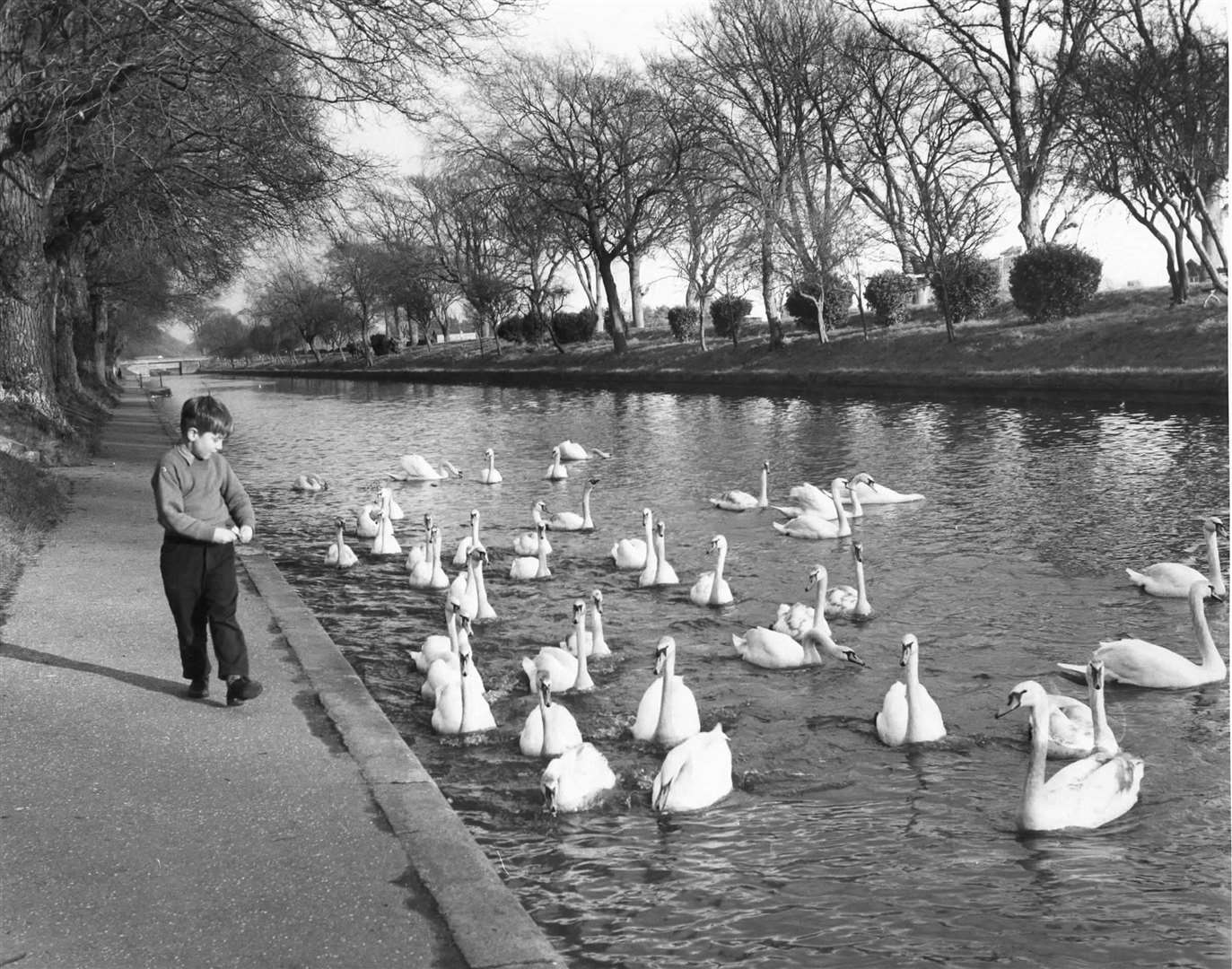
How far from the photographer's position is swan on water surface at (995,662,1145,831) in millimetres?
5562

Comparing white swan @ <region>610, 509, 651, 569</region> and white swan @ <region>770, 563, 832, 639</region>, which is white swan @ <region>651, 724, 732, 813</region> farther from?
white swan @ <region>610, 509, 651, 569</region>

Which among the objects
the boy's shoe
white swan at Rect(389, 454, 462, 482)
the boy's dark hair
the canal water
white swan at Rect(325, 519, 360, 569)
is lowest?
the canal water

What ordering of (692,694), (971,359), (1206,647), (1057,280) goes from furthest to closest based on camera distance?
(1057,280)
(971,359)
(1206,647)
(692,694)

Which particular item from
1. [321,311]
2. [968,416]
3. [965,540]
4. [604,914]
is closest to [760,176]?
[968,416]

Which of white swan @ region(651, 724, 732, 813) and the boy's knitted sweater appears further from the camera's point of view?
the boy's knitted sweater

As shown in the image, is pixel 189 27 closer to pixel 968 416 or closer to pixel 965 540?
pixel 965 540

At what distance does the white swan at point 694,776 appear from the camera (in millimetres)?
5840

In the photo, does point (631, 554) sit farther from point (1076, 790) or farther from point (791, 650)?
point (1076, 790)

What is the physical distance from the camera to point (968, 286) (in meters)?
40.1

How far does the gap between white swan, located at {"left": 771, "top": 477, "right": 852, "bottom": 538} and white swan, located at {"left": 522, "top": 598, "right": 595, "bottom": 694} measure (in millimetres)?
5837

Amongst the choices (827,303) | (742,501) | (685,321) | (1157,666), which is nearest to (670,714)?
(1157,666)

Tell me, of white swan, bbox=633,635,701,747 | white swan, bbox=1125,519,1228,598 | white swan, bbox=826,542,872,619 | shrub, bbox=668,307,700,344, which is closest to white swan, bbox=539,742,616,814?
white swan, bbox=633,635,701,747

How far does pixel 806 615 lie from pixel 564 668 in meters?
2.20

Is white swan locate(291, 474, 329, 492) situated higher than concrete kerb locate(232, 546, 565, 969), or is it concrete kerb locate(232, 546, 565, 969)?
white swan locate(291, 474, 329, 492)
